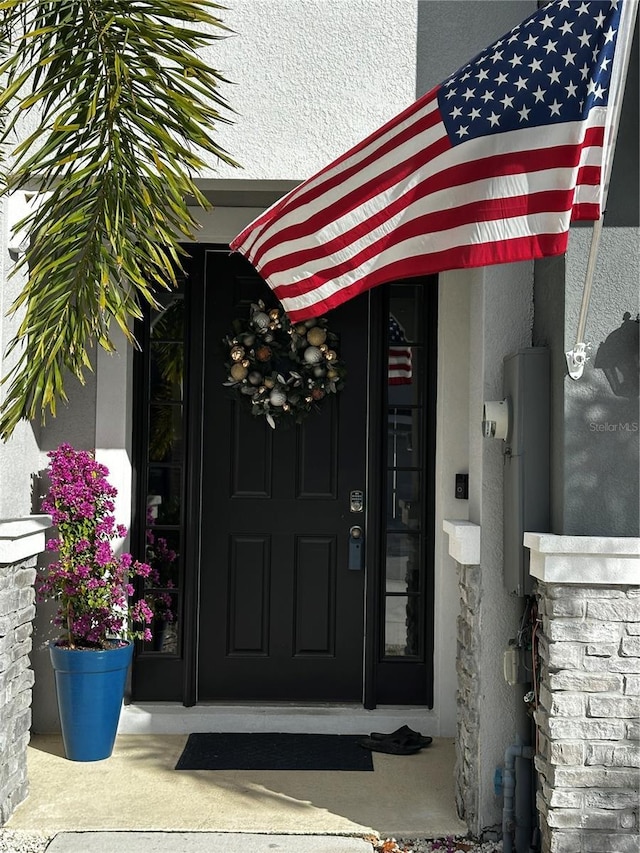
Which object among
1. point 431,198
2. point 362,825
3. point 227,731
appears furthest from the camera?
point 227,731

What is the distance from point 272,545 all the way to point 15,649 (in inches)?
68.9

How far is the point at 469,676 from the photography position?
4348mm

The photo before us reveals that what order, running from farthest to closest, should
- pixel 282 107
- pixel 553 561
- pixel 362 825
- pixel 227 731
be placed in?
1. pixel 227 731
2. pixel 282 107
3. pixel 362 825
4. pixel 553 561

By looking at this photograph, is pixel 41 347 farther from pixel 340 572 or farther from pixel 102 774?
pixel 340 572

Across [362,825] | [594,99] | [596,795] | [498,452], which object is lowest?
[362,825]

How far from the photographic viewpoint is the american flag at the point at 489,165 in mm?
2988

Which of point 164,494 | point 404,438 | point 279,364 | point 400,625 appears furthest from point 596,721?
point 164,494

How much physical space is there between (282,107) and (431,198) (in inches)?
64.0

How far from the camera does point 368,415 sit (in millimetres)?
5633

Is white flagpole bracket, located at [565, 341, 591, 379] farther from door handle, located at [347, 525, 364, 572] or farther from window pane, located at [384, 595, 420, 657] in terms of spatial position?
window pane, located at [384, 595, 420, 657]

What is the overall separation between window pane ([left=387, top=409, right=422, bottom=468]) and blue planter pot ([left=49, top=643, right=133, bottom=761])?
73.1 inches

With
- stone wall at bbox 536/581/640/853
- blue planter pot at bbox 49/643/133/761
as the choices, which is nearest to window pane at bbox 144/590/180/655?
blue planter pot at bbox 49/643/133/761

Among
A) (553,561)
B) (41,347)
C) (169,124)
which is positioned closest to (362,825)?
(553,561)

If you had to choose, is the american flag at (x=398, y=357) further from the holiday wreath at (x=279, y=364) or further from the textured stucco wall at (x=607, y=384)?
the textured stucco wall at (x=607, y=384)
